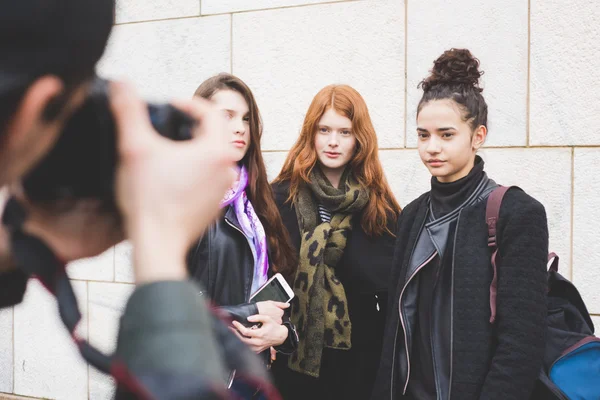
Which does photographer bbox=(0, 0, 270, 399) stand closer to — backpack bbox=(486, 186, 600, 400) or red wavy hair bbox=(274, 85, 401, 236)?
backpack bbox=(486, 186, 600, 400)

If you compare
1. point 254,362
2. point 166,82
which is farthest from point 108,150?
point 166,82

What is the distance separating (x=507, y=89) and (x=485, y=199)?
1.50m

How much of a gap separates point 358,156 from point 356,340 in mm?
907

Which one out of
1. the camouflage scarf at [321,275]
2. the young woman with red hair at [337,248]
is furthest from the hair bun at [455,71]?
the camouflage scarf at [321,275]

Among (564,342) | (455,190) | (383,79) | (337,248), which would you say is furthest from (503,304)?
(383,79)

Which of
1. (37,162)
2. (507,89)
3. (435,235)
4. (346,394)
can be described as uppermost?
(507,89)

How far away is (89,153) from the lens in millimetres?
559

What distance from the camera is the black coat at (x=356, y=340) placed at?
2.78 metres

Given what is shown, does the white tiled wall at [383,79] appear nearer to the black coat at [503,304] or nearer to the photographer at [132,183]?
the black coat at [503,304]

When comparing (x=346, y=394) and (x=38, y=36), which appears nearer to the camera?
(x=38, y=36)

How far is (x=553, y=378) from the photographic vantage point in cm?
198

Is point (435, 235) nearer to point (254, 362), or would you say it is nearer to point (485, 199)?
point (485, 199)

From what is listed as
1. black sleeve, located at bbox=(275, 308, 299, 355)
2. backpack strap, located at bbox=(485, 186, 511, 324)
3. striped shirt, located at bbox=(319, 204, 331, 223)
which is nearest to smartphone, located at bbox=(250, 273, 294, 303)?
black sleeve, located at bbox=(275, 308, 299, 355)

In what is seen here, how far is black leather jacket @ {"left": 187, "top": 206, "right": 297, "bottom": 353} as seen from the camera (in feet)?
7.52
